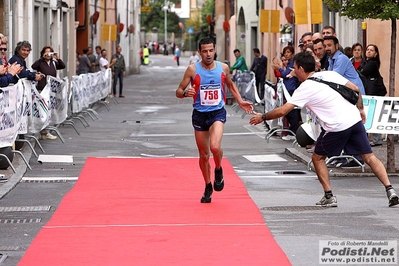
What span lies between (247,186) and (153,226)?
12.2ft

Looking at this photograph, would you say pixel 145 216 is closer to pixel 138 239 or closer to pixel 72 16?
pixel 138 239

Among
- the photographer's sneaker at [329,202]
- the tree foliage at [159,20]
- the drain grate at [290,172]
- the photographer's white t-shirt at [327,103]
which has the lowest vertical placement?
the drain grate at [290,172]

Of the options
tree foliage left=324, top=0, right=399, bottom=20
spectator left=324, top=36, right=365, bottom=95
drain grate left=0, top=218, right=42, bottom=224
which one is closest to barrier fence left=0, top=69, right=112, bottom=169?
drain grate left=0, top=218, right=42, bottom=224

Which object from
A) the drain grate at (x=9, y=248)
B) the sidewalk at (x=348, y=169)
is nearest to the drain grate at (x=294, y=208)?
the drain grate at (x=9, y=248)

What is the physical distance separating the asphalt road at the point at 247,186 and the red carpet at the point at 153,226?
20cm

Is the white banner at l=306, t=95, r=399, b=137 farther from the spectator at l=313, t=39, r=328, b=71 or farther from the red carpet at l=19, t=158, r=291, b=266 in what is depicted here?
the red carpet at l=19, t=158, r=291, b=266

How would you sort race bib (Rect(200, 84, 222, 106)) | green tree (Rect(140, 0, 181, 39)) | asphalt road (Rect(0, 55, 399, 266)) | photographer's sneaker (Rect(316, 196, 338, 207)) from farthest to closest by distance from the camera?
1. green tree (Rect(140, 0, 181, 39))
2. race bib (Rect(200, 84, 222, 106))
3. photographer's sneaker (Rect(316, 196, 338, 207))
4. asphalt road (Rect(0, 55, 399, 266))

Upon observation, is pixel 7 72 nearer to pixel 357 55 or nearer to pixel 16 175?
pixel 16 175

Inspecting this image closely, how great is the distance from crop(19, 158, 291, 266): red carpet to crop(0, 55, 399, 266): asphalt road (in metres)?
0.20

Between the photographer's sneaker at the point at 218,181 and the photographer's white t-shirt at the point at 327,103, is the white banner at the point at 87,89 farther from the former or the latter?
the photographer's white t-shirt at the point at 327,103

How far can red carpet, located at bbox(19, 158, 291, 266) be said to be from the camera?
9.09 meters

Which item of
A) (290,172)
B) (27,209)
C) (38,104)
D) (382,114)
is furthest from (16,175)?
(382,114)

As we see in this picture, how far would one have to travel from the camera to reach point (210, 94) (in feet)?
41.0

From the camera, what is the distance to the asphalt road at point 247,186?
1022 centimetres
